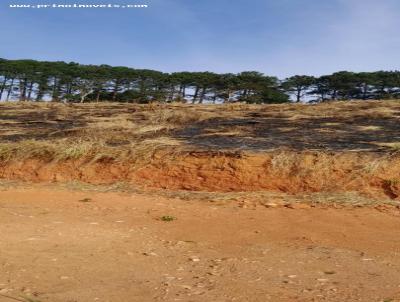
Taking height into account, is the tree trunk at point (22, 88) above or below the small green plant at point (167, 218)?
above

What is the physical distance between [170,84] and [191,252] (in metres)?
31.3

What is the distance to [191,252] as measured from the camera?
5582mm

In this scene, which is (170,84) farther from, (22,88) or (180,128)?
(180,128)

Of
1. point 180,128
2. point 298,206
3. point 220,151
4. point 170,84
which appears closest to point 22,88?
point 170,84

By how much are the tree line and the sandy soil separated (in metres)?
24.5

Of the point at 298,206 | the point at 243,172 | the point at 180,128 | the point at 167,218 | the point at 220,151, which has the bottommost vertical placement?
the point at 167,218

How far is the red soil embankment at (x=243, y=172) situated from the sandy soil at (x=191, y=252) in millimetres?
1365

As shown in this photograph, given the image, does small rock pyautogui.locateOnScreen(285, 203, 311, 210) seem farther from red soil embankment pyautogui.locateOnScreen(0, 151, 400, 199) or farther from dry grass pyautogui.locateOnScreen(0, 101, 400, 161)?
dry grass pyautogui.locateOnScreen(0, 101, 400, 161)

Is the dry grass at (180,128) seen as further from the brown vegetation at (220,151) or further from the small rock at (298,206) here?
the small rock at (298,206)

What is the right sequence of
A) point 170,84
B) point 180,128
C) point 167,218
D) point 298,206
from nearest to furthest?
1. point 167,218
2. point 298,206
3. point 180,128
4. point 170,84

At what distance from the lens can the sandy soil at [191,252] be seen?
163 inches

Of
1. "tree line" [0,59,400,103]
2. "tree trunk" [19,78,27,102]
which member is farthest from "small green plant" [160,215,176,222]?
"tree trunk" [19,78,27,102]

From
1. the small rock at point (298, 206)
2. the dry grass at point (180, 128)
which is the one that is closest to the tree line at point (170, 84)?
the dry grass at point (180, 128)

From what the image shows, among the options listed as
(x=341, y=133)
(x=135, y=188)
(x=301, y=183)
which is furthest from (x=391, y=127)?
(x=135, y=188)
